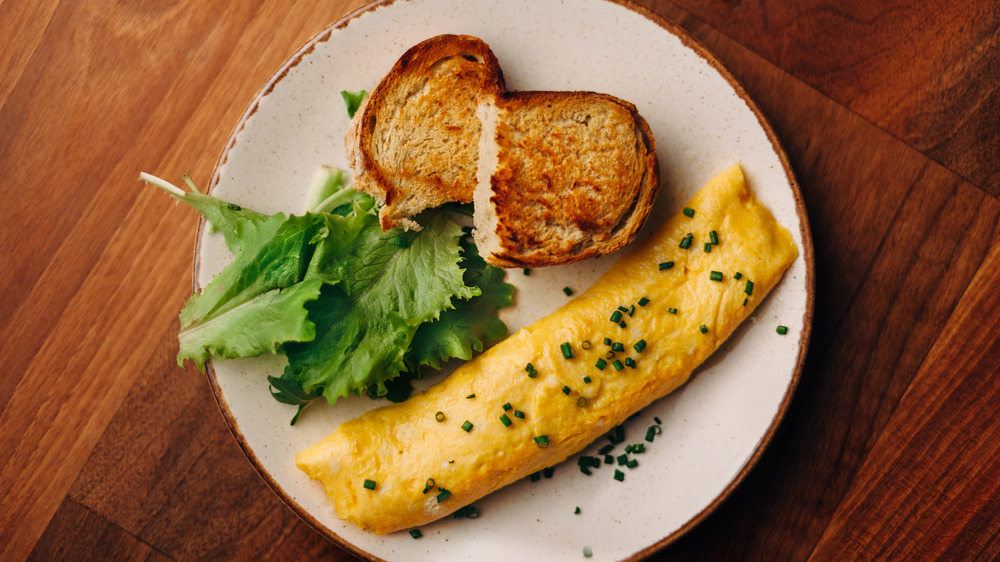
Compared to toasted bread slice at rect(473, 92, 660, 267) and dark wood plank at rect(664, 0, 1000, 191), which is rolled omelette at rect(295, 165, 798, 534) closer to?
toasted bread slice at rect(473, 92, 660, 267)

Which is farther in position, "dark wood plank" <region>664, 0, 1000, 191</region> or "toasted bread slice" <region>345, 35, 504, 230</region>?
"dark wood plank" <region>664, 0, 1000, 191</region>

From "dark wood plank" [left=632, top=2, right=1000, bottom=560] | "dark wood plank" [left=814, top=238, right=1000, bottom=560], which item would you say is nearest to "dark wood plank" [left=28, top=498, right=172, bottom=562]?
"dark wood plank" [left=632, top=2, right=1000, bottom=560]

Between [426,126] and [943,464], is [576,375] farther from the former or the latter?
[943,464]

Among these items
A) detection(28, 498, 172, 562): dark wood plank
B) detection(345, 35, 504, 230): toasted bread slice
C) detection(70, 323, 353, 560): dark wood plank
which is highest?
detection(345, 35, 504, 230): toasted bread slice

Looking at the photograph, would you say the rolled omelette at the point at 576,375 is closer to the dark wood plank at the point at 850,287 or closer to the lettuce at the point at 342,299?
the lettuce at the point at 342,299

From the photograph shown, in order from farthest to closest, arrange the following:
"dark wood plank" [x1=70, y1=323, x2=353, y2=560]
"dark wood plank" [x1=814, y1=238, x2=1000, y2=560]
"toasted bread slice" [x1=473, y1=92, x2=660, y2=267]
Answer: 1. "dark wood plank" [x1=70, y1=323, x2=353, y2=560]
2. "dark wood plank" [x1=814, y1=238, x2=1000, y2=560]
3. "toasted bread slice" [x1=473, y1=92, x2=660, y2=267]

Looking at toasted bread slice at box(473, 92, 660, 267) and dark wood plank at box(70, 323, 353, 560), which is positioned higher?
toasted bread slice at box(473, 92, 660, 267)

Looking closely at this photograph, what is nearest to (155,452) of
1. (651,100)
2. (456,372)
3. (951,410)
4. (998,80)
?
(456,372)
